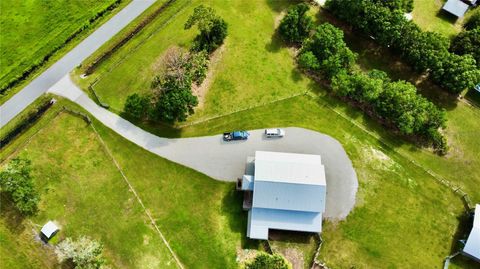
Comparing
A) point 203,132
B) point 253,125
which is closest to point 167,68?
point 203,132

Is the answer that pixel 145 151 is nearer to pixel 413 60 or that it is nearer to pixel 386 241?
pixel 386 241

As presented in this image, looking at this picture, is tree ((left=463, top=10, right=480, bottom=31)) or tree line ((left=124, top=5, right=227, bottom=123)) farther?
tree ((left=463, top=10, right=480, bottom=31))

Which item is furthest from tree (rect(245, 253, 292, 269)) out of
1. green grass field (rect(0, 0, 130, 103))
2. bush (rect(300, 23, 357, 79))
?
green grass field (rect(0, 0, 130, 103))

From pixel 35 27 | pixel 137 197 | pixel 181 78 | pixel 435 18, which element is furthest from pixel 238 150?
pixel 435 18

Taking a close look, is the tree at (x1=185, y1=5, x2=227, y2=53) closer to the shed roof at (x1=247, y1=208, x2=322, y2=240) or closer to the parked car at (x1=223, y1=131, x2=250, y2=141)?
the parked car at (x1=223, y1=131, x2=250, y2=141)

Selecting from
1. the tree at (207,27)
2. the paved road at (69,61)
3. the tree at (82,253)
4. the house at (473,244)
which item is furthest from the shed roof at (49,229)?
the house at (473,244)

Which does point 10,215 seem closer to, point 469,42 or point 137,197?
point 137,197
